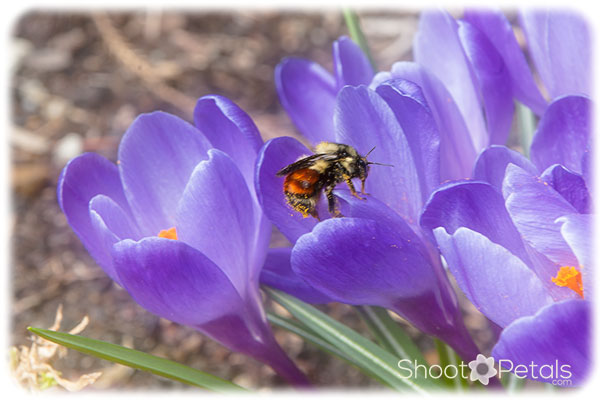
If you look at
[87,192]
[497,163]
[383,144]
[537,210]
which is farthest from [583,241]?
[87,192]

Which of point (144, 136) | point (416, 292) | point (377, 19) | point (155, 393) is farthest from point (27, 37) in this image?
point (416, 292)

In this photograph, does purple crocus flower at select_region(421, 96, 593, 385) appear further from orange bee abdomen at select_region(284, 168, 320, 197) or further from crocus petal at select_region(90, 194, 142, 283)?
crocus petal at select_region(90, 194, 142, 283)

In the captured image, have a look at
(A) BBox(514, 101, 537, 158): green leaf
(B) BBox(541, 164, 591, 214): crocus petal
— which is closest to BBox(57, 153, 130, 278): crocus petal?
(B) BBox(541, 164, 591, 214): crocus petal

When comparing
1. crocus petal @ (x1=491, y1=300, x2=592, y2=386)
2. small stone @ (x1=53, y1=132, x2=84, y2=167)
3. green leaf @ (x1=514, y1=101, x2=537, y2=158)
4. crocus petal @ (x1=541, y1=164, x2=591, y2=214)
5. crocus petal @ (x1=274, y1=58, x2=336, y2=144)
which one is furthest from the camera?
small stone @ (x1=53, y1=132, x2=84, y2=167)

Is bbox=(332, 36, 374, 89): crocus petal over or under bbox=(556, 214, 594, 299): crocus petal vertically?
over

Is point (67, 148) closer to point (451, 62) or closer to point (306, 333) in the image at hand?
point (306, 333)

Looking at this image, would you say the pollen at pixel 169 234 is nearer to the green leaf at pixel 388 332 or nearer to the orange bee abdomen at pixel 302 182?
the orange bee abdomen at pixel 302 182

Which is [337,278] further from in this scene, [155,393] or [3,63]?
[3,63]

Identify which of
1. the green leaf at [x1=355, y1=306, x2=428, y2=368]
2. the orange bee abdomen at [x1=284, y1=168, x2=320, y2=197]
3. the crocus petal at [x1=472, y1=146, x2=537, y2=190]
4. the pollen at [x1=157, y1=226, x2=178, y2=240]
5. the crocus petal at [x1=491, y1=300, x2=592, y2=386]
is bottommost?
the green leaf at [x1=355, y1=306, x2=428, y2=368]
